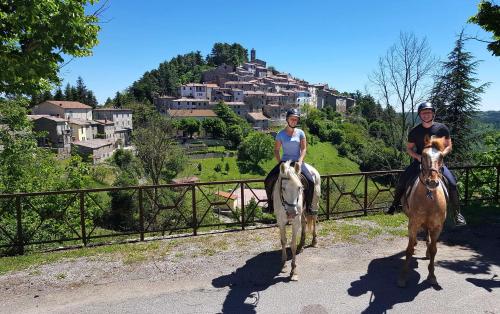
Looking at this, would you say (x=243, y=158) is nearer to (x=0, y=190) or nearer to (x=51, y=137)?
(x=51, y=137)

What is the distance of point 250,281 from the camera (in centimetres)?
632

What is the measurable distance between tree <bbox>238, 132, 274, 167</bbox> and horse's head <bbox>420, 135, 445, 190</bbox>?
2420 inches

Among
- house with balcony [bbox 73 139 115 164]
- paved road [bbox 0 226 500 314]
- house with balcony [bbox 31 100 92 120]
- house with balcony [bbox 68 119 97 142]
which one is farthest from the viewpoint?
house with balcony [bbox 31 100 92 120]

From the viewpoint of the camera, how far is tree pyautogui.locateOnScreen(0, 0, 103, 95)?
710 centimetres

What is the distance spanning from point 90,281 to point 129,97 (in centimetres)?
11716

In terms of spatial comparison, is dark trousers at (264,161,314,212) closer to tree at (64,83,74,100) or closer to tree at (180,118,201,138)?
tree at (180,118,201,138)

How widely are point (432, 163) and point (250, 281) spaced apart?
3708 mm

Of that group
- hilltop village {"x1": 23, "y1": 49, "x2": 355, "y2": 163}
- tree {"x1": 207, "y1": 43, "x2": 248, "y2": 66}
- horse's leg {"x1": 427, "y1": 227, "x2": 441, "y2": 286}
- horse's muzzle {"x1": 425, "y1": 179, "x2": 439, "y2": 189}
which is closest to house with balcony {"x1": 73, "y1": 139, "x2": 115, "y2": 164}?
hilltop village {"x1": 23, "y1": 49, "x2": 355, "y2": 163}

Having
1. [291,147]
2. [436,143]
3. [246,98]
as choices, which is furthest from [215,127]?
[436,143]

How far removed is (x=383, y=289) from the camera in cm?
594

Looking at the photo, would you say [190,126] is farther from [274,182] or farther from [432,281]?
[432,281]

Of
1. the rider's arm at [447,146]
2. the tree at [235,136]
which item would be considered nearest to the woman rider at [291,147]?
the rider's arm at [447,146]

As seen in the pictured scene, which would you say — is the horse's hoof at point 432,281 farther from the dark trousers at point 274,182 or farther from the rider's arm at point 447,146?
the dark trousers at point 274,182

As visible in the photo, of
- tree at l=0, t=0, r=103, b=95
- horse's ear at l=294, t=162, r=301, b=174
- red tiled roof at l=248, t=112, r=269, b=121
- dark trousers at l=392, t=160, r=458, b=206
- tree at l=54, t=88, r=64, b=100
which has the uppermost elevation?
tree at l=54, t=88, r=64, b=100
